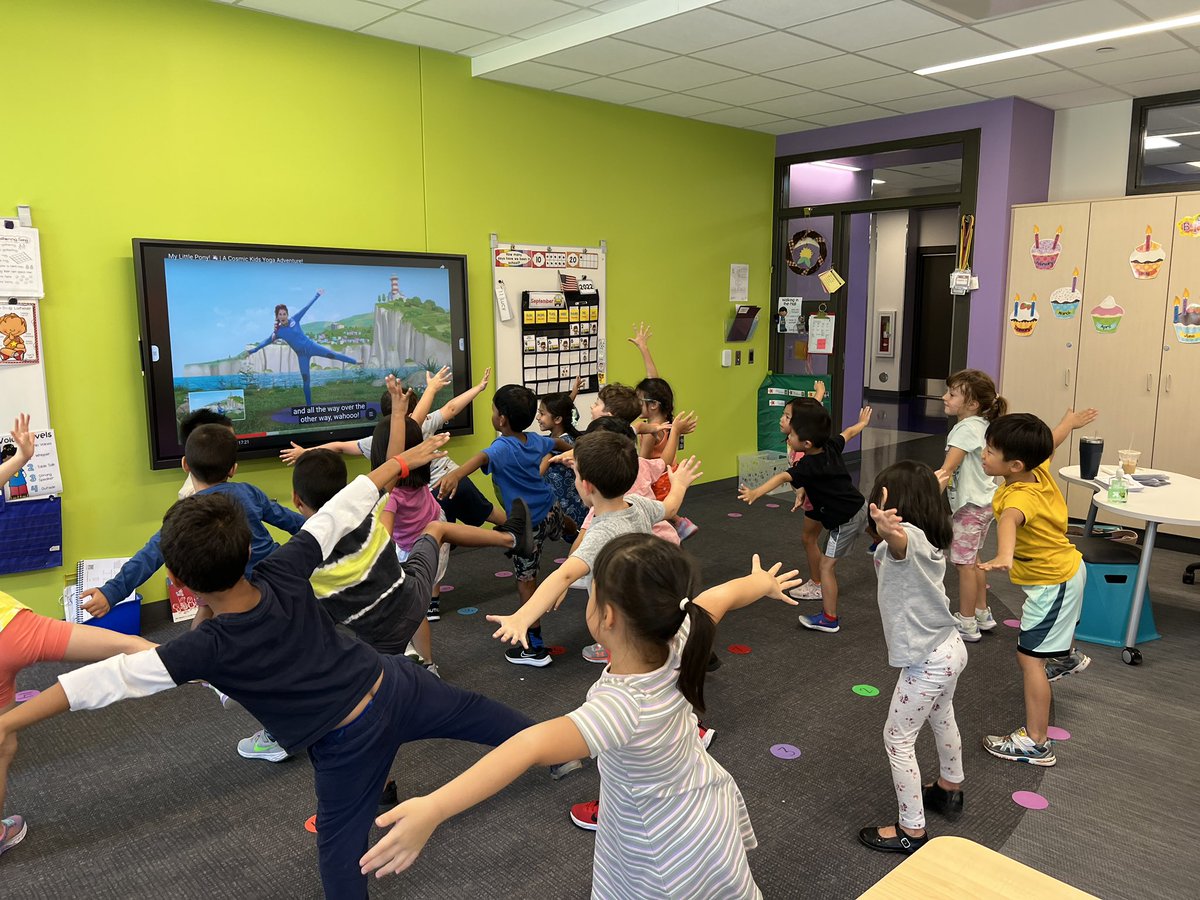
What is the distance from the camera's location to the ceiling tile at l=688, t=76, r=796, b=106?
5.38 m

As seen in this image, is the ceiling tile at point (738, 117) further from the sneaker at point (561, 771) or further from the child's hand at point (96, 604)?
the child's hand at point (96, 604)

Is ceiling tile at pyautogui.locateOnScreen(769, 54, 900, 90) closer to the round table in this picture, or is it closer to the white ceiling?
the white ceiling

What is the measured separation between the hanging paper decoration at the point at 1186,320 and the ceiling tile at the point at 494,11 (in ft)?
13.6

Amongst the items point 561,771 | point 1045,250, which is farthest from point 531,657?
point 1045,250

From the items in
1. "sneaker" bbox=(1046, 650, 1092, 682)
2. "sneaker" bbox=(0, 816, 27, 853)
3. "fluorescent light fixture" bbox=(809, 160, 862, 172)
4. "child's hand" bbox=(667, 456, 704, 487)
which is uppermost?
"fluorescent light fixture" bbox=(809, 160, 862, 172)

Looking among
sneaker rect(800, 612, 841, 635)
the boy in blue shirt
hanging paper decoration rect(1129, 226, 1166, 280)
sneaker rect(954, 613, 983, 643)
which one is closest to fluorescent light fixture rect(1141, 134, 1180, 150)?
hanging paper decoration rect(1129, 226, 1166, 280)

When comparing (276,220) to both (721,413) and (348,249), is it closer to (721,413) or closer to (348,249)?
(348,249)

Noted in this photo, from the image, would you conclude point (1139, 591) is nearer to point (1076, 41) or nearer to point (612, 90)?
point (1076, 41)

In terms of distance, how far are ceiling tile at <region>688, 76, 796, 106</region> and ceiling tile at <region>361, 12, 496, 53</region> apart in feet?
5.26

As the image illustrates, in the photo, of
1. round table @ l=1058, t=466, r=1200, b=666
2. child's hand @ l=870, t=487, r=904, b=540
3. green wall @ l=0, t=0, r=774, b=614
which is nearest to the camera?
child's hand @ l=870, t=487, r=904, b=540

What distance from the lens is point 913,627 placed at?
7.63ft

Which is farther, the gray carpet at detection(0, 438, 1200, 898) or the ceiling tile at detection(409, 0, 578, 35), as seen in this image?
the ceiling tile at detection(409, 0, 578, 35)

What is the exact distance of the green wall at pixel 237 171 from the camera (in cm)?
375

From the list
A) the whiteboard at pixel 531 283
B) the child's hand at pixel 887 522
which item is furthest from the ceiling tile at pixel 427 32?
the child's hand at pixel 887 522
